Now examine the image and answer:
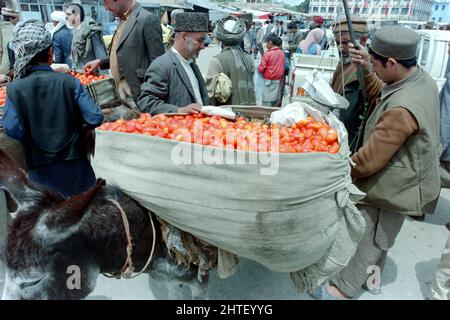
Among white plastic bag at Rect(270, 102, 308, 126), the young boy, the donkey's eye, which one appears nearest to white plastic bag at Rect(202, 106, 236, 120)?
white plastic bag at Rect(270, 102, 308, 126)

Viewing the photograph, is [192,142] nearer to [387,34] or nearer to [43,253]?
[43,253]

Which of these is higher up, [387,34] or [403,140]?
[387,34]

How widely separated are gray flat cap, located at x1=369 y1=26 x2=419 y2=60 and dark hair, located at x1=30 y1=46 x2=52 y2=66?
86.4 inches

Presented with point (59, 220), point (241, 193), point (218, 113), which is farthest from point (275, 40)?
point (59, 220)

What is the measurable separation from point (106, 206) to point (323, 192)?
110 cm

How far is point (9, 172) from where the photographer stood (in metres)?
1.50

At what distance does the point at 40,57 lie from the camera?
220 centimetres

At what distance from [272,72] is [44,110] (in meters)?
4.96

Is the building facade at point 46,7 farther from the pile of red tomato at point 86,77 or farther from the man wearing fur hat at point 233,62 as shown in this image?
the man wearing fur hat at point 233,62

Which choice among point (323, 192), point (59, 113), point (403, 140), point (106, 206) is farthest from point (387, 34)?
point (59, 113)

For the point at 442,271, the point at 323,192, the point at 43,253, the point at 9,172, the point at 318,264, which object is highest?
the point at 9,172

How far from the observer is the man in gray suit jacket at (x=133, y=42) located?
3328 millimetres

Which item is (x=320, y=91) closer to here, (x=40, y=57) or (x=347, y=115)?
(x=347, y=115)

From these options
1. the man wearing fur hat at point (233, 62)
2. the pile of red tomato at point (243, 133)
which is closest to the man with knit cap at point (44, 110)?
the pile of red tomato at point (243, 133)
